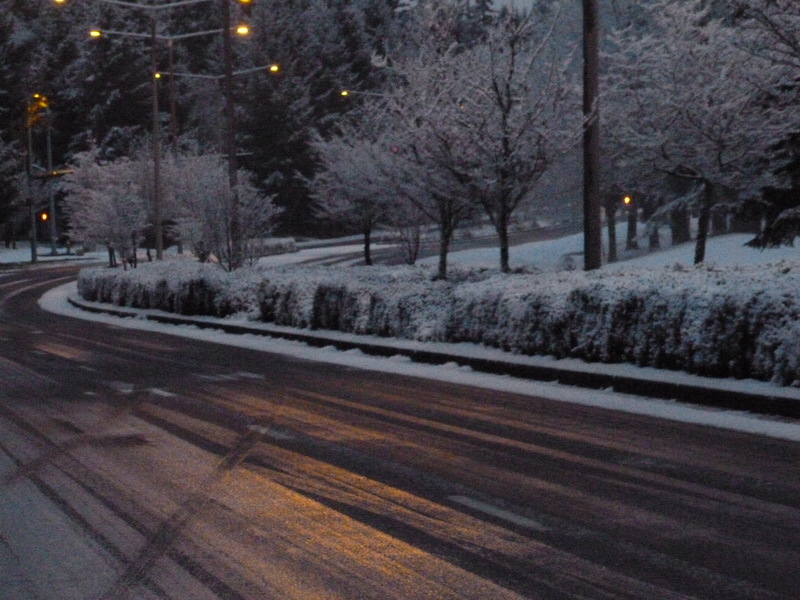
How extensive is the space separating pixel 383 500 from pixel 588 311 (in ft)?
25.9

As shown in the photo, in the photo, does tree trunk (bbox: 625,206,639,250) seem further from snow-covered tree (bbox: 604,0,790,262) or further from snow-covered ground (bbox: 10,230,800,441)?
snow-covered tree (bbox: 604,0,790,262)

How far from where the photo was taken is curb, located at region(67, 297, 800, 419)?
12398mm

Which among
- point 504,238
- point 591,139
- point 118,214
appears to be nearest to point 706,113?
point 504,238

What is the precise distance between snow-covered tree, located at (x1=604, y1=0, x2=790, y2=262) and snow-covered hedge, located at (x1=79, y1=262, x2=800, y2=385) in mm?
6977

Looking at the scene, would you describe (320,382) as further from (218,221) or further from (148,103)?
(148,103)

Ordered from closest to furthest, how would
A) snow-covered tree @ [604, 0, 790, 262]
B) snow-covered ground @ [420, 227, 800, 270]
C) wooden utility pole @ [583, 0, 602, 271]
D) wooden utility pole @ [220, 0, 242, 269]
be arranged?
wooden utility pole @ [583, 0, 602, 271] < snow-covered tree @ [604, 0, 790, 262] < wooden utility pole @ [220, 0, 242, 269] < snow-covered ground @ [420, 227, 800, 270]

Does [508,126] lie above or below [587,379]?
above

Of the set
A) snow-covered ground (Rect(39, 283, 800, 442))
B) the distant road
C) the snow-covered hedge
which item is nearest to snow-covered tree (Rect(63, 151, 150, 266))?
the snow-covered hedge

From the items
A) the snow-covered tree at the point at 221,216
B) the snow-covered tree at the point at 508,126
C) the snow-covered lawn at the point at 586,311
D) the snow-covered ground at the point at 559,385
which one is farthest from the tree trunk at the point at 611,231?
the snow-covered ground at the point at 559,385

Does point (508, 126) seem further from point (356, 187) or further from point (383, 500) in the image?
point (383, 500)

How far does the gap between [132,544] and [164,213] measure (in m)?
49.5

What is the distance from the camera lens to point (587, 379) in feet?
→ 49.3

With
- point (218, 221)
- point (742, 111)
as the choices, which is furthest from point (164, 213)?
point (742, 111)

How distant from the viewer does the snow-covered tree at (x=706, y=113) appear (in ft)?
90.9
